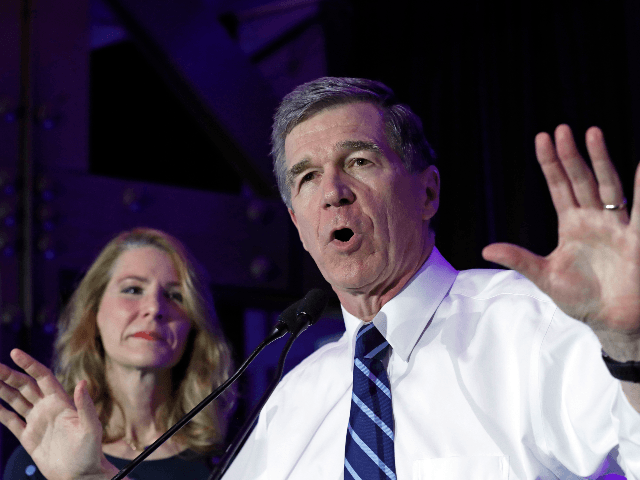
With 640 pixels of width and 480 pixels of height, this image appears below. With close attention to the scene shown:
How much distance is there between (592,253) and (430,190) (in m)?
0.77

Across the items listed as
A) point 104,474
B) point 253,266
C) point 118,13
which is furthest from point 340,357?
point 118,13

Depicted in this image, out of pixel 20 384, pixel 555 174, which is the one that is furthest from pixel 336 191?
pixel 20 384

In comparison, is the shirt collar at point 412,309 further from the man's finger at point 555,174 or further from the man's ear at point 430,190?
the man's finger at point 555,174

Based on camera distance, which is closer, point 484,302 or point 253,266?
point 484,302

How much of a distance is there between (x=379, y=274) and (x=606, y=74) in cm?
115

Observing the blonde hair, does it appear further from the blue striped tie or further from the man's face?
the blue striped tie

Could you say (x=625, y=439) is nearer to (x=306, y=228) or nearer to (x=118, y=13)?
(x=306, y=228)

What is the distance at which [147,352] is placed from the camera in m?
2.04

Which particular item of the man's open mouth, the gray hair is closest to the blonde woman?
the gray hair

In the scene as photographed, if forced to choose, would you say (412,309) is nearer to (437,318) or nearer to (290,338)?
(437,318)

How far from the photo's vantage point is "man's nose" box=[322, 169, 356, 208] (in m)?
1.45

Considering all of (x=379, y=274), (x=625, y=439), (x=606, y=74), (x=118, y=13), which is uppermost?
(x=118, y=13)

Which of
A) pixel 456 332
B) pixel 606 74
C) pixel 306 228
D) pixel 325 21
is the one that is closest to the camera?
pixel 456 332

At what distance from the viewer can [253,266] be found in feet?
8.59
